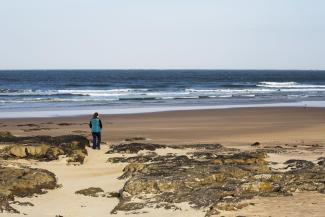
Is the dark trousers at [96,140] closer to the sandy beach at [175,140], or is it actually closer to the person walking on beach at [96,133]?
the person walking on beach at [96,133]

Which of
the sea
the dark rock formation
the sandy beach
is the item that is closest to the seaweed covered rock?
the sandy beach

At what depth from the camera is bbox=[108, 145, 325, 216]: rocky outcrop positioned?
846cm

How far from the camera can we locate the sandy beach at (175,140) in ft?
26.9

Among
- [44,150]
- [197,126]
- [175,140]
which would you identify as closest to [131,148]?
[44,150]

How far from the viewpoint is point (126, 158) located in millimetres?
13062

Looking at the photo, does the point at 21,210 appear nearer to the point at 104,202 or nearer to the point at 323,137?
the point at 104,202

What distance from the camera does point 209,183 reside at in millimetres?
9602

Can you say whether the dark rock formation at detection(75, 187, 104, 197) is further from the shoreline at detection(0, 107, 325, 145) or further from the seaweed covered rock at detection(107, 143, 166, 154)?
the shoreline at detection(0, 107, 325, 145)

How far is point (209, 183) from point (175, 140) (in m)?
9.35

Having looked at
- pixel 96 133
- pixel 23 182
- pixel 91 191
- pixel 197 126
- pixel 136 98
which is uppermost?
pixel 96 133

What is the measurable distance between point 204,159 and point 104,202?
4082 mm

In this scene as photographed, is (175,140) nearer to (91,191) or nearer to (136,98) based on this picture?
(91,191)

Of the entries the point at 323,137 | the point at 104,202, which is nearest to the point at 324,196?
the point at 104,202

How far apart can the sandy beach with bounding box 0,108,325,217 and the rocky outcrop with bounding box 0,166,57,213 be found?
0.71 ft
